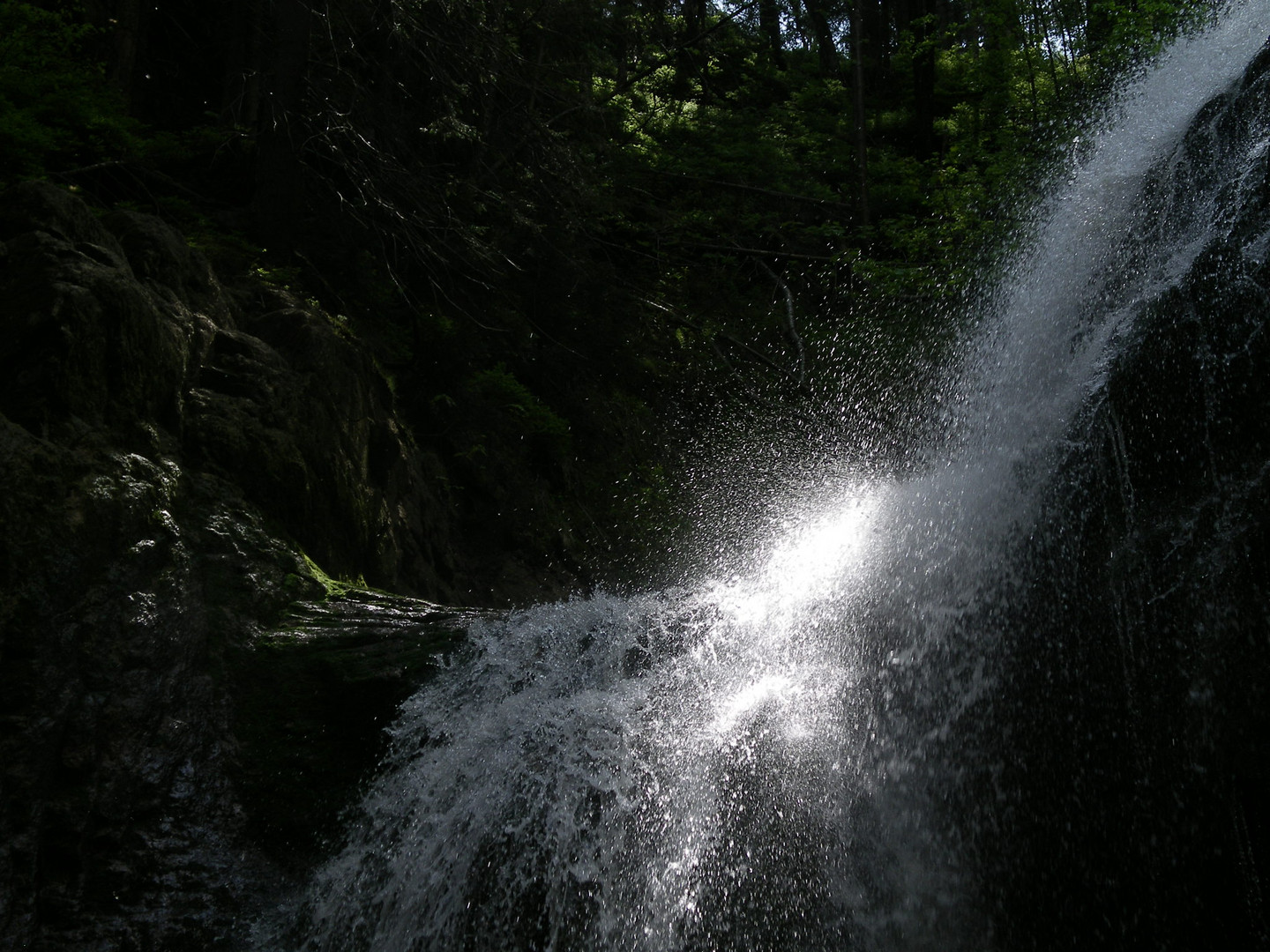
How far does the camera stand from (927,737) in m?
3.85

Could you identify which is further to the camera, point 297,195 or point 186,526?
point 297,195

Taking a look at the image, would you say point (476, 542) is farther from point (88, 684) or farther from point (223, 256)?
point (88, 684)

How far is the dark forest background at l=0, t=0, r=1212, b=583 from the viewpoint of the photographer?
26.2ft

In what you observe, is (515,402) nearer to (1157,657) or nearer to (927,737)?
(927,737)

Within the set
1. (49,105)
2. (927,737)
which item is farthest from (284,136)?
(927,737)

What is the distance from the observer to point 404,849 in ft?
12.8

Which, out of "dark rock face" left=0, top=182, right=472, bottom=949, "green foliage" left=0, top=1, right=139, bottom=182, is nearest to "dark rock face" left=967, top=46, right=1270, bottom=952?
"dark rock face" left=0, top=182, right=472, bottom=949

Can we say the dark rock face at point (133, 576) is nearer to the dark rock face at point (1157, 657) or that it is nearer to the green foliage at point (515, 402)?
the dark rock face at point (1157, 657)

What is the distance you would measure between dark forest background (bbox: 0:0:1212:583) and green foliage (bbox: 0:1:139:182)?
0.03 metres

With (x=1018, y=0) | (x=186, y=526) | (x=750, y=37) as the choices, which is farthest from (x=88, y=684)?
(x=750, y=37)

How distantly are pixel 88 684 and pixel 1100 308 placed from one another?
5.59m

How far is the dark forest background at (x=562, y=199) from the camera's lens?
315 inches

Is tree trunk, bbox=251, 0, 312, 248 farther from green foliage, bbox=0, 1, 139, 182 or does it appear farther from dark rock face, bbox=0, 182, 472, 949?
dark rock face, bbox=0, 182, 472, 949

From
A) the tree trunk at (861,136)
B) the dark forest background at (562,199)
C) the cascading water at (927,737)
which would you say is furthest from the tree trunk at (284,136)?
the tree trunk at (861,136)
